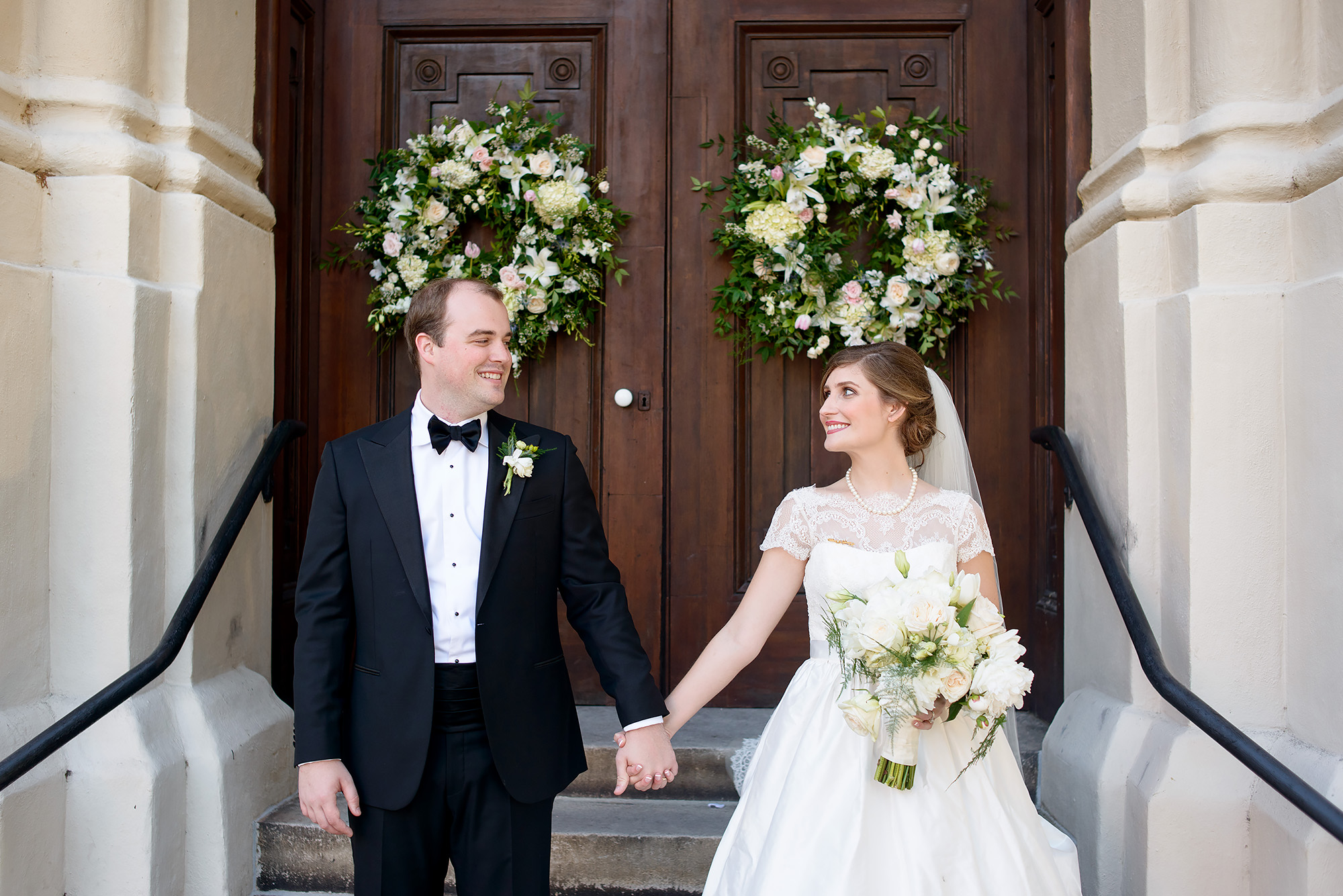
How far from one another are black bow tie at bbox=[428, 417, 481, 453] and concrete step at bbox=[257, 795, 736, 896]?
1445 mm

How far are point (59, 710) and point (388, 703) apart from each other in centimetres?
128

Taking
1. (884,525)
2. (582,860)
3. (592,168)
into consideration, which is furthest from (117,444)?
(884,525)

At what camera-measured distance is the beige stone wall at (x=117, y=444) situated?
276 cm

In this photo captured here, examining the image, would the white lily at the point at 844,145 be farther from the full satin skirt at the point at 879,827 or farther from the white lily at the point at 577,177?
the full satin skirt at the point at 879,827

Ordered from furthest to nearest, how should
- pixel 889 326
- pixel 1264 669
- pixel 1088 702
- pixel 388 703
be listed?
pixel 889 326
pixel 1088 702
pixel 1264 669
pixel 388 703

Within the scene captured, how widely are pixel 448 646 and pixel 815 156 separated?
7.80 feet

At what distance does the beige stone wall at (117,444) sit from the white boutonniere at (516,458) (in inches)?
48.9

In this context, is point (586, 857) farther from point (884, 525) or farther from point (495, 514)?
point (884, 525)

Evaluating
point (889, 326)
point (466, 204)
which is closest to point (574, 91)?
point (466, 204)

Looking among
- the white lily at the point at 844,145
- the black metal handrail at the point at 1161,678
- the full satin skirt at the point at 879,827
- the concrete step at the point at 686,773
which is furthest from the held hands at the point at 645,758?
the white lily at the point at 844,145

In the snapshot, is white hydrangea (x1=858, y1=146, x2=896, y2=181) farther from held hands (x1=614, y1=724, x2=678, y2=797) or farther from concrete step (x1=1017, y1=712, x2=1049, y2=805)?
held hands (x1=614, y1=724, x2=678, y2=797)

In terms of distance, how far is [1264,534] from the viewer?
2695 mm

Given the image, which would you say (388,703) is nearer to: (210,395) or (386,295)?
(210,395)

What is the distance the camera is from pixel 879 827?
2215mm
